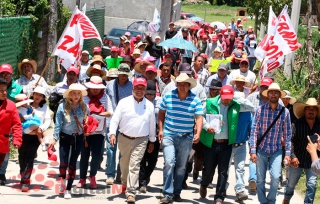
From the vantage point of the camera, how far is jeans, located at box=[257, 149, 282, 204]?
1002 centimetres

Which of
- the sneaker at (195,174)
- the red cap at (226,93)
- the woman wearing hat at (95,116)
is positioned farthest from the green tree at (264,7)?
the red cap at (226,93)

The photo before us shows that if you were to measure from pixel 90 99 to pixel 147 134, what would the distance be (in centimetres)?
109

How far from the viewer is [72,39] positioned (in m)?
12.8

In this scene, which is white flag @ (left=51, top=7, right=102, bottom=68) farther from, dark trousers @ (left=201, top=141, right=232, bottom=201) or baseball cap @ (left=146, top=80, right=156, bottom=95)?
dark trousers @ (left=201, top=141, right=232, bottom=201)

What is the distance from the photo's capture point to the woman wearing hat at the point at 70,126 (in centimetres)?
1030

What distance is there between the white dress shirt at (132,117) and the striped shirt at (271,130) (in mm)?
1542

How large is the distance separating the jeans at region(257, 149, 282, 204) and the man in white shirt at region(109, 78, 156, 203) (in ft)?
5.41

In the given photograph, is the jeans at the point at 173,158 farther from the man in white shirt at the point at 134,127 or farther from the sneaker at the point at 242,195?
the sneaker at the point at 242,195

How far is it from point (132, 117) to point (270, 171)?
2092 mm

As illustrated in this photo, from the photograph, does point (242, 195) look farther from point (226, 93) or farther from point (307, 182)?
point (226, 93)

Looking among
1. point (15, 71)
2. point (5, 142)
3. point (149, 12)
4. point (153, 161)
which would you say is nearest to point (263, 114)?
point (153, 161)

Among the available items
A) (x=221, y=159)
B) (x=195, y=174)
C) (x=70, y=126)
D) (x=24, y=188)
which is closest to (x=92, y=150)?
(x=70, y=126)

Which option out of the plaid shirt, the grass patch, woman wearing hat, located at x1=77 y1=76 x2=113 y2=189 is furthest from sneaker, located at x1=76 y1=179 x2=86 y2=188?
the grass patch

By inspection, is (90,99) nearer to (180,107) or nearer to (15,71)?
(180,107)
